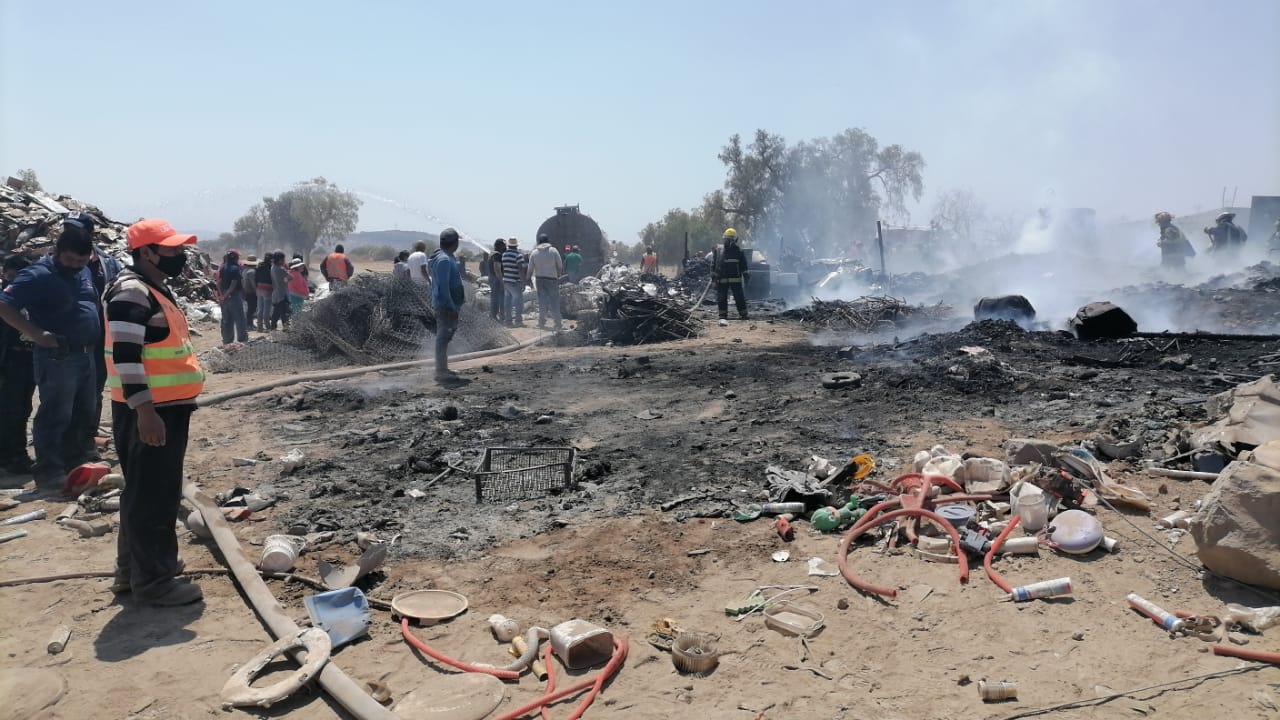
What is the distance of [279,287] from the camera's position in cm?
1506

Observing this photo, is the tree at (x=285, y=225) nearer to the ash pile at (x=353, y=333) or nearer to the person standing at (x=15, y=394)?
the ash pile at (x=353, y=333)

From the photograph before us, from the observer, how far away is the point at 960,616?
3.71 meters

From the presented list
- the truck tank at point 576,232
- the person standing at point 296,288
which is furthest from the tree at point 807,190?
the person standing at point 296,288

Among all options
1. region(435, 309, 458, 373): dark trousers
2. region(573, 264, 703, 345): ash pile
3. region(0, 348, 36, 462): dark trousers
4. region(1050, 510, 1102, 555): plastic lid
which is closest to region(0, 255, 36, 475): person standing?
region(0, 348, 36, 462): dark trousers

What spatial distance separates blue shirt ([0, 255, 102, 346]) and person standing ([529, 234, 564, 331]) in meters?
9.08

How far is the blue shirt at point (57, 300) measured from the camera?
5.50 metres

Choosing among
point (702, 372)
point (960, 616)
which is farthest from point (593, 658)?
point (702, 372)

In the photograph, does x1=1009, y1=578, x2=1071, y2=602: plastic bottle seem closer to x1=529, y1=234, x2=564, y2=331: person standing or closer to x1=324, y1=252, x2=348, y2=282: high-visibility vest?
x1=529, y1=234, x2=564, y2=331: person standing

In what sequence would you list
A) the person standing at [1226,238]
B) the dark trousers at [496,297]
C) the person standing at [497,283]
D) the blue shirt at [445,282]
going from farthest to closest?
the person standing at [1226,238]
the dark trousers at [496,297]
the person standing at [497,283]
the blue shirt at [445,282]

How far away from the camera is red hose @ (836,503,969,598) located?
13.0 ft

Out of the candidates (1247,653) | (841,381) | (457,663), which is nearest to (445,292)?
(841,381)

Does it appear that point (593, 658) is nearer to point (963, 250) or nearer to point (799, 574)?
point (799, 574)

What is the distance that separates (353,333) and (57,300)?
627 centimetres

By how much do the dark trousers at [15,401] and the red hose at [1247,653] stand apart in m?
7.65
